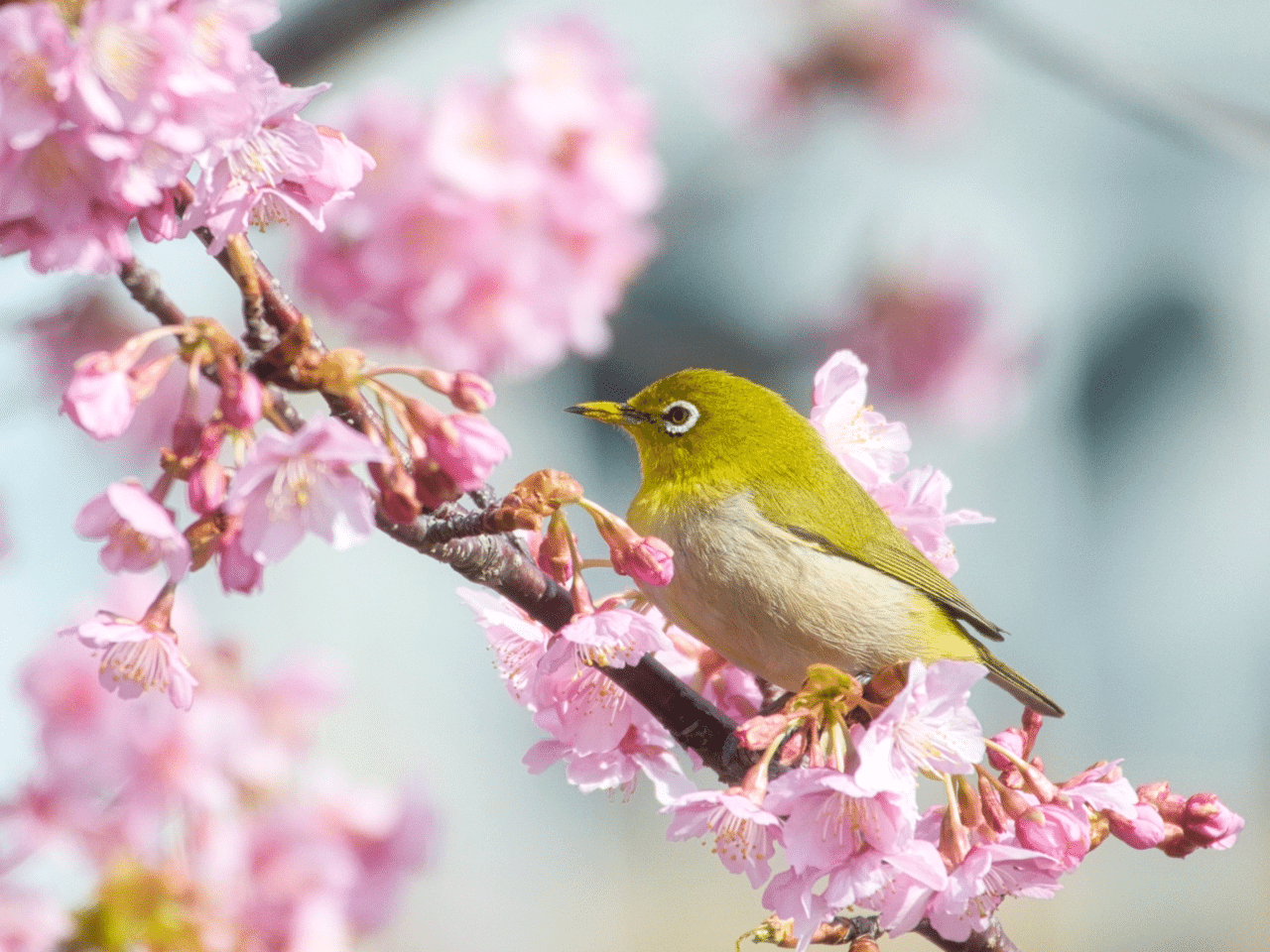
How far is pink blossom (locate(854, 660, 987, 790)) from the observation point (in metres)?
1.74

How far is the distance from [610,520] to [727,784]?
0.63 metres

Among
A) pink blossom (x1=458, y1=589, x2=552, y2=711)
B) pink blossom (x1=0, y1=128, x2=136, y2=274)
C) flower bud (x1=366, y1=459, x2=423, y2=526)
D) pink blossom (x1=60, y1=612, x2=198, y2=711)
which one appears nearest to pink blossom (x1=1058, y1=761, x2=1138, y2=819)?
pink blossom (x1=458, y1=589, x2=552, y2=711)

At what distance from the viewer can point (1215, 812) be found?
2.07 meters

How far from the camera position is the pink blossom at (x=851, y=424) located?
2490 mm

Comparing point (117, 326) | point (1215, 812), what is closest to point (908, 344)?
point (117, 326)

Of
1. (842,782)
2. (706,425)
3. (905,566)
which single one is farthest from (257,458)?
(905,566)

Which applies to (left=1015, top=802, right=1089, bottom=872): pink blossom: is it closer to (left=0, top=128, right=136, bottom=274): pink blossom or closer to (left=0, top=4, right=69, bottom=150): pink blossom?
(left=0, top=128, right=136, bottom=274): pink blossom

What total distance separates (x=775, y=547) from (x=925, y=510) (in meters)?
0.36

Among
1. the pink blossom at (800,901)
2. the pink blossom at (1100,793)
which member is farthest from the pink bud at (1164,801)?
the pink blossom at (800,901)

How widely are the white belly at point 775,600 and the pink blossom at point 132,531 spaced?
3.36ft

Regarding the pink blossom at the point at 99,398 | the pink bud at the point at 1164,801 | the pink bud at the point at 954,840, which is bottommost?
the pink bud at the point at 954,840

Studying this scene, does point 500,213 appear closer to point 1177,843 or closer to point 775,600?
point 775,600

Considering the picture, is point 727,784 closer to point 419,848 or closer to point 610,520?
point 610,520

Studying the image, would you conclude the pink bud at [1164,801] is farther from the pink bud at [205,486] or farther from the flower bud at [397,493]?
the pink bud at [205,486]
